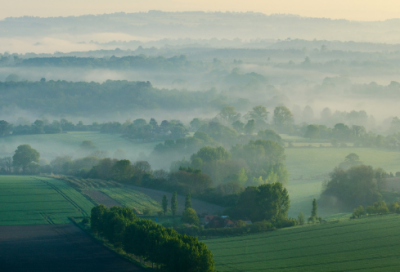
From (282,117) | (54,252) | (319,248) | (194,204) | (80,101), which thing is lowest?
(54,252)

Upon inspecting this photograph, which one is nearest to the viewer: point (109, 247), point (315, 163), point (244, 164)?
point (109, 247)

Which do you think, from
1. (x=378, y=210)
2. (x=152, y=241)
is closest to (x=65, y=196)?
(x=152, y=241)

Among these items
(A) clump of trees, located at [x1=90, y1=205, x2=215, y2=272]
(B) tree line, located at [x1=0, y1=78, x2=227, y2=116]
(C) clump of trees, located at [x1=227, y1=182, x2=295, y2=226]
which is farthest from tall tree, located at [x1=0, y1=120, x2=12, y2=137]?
(A) clump of trees, located at [x1=90, y1=205, x2=215, y2=272]

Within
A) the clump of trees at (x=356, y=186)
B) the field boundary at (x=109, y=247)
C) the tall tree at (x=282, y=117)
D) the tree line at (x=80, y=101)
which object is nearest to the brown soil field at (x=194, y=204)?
the field boundary at (x=109, y=247)

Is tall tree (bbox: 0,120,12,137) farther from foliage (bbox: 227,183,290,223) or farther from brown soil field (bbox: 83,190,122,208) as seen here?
foliage (bbox: 227,183,290,223)

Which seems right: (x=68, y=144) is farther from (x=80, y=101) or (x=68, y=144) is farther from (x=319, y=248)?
(x=319, y=248)

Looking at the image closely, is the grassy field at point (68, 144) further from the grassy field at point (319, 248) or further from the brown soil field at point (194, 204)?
the grassy field at point (319, 248)

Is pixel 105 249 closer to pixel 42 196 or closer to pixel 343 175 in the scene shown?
pixel 42 196
